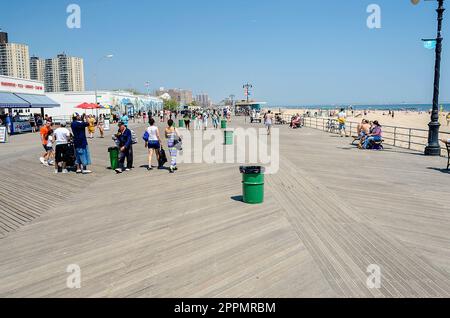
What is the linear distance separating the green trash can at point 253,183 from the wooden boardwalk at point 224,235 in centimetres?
24

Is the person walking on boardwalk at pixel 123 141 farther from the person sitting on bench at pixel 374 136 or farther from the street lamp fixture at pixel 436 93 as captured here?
the street lamp fixture at pixel 436 93

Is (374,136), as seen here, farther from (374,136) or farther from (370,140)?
(370,140)

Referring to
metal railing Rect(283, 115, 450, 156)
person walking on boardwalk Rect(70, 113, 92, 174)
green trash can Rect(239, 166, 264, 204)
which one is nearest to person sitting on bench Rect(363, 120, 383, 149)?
metal railing Rect(283, 115, 450, 156)

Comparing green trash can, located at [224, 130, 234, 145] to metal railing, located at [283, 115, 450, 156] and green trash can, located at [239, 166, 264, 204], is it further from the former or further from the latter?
green trash can, located at [239, 166, 264, 204]

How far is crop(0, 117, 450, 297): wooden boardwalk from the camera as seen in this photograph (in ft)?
14.2

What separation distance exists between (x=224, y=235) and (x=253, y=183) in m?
1.87

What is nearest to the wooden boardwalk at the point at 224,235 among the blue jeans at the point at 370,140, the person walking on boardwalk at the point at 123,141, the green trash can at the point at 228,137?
the person walking on boardwalk at the point at 123,141

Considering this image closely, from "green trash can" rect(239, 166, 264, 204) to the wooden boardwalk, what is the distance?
0.24 m

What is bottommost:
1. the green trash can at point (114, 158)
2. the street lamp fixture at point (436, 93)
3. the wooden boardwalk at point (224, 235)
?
the wooden boardwalk at point (224, 235)

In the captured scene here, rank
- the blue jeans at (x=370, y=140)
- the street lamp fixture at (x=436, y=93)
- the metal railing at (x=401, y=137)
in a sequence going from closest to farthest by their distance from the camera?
the street lamp fixture at (x=436, y=93)
the blue jeans at (x=370, y=140)
the metal railing at (x=401, y=137)

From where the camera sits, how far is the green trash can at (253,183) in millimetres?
7484

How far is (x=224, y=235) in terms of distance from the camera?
233 inches

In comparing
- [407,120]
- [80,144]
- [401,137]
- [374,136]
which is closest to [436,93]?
[374,136]

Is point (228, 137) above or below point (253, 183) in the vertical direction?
above
